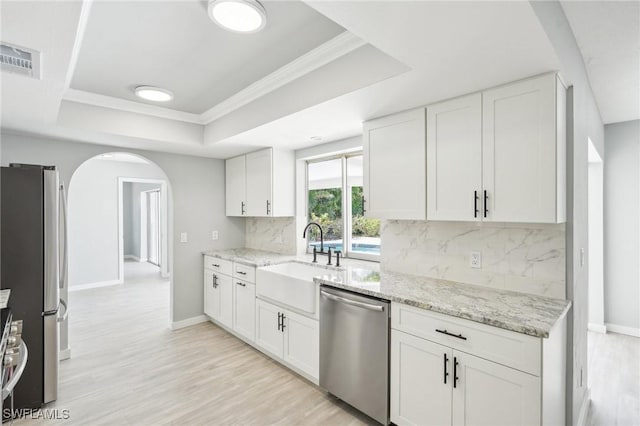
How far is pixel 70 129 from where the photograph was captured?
2.92 meters

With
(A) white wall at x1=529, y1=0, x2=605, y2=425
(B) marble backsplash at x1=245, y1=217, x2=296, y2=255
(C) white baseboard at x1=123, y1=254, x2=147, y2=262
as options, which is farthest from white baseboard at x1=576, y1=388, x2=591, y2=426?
(C) white baseboard at x1=123, y1=254, x2=147, y2=262

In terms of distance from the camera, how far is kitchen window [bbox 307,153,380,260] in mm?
3434

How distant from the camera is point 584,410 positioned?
232 centimetres

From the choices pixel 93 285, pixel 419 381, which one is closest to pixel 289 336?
pixel 419 381

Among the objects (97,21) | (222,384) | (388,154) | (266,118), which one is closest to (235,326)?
(222,384)

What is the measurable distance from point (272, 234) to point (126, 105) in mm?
2166

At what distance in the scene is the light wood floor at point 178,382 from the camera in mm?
2357

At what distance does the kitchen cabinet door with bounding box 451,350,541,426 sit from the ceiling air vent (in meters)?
2.64

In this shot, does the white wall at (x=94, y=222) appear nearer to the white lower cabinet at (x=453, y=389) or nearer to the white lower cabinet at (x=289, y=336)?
the white lower cabinet at (x=289, y=336)

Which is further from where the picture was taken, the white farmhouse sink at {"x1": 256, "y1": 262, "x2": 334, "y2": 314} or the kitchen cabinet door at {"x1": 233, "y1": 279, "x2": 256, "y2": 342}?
the kitchen cabinet door at {"x1": 233, "y1": 279, "x2": 256, "y2": 342}

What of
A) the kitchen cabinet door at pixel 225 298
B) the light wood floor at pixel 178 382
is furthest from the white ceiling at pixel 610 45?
the kitchen cabinet door at pixel 225 298

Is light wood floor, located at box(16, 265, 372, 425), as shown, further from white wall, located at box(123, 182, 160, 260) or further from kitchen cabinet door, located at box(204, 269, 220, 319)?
white wall, located at box(123, 182, 160, 260)

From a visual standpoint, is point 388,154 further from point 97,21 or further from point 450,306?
point 97,21

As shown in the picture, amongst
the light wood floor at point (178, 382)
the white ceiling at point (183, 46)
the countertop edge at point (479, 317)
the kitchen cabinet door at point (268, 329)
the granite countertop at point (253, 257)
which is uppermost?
the white ceiling at point (183, 46)
